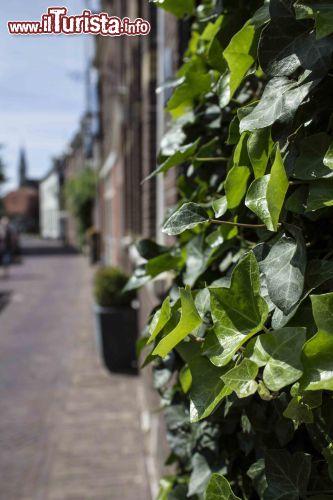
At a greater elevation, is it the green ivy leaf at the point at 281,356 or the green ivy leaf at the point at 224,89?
the green ivy leaf at the point at 224,89

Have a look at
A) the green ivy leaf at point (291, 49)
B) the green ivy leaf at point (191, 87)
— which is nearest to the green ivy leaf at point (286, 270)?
the green ivy leaf at point (291, 49)

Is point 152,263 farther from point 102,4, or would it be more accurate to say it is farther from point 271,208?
point 102,4

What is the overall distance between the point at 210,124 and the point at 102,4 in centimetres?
1289

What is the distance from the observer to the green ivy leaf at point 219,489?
3.05 feet

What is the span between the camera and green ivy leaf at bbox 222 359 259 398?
82 cm

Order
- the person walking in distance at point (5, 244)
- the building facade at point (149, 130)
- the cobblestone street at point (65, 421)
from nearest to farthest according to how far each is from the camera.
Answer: the building facade at point (149, 130)
the cobblestone street at point (65, 421)
the person walking in distance at point (5, 244)

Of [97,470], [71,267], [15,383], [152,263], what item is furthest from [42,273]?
[152,263]

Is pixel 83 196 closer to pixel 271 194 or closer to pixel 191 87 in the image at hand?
pixel 191 87

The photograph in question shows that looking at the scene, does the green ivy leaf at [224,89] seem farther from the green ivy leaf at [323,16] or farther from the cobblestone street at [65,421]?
the cobblestone street at [65,421]

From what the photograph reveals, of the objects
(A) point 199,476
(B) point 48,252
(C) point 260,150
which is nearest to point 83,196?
(B) point 48,252

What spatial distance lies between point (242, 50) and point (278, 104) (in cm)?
15

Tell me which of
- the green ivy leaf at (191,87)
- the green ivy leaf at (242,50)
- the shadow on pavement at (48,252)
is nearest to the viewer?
the green ivy leaf at (242,50)

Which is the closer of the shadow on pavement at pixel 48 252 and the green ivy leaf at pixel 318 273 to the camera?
the green ivy leaf at pixel 318 273

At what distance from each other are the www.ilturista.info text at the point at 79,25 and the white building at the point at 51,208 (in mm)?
47380
